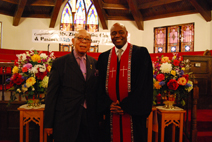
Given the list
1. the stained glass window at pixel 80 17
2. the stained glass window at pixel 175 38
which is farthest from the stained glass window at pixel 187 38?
the stained glass window at pixel 80 17

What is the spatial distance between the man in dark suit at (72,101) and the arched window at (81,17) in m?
7.22

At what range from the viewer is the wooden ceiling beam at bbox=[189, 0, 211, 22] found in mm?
6441

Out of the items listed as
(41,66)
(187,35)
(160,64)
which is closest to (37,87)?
(41,66)

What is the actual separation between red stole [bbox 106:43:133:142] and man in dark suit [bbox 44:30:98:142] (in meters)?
0.18

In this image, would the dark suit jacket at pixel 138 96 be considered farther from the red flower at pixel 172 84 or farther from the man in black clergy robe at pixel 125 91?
the red flower at pixel 172 84

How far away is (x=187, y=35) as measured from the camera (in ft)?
24.4

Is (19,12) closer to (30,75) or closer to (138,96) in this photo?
(30,75)

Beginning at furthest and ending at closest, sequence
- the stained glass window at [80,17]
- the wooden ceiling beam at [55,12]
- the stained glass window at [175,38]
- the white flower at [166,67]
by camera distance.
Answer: the stained glass window at [80,17] → the wooden ceiling beam at [55,12] → the stained glass window at [175,38] → the white flower at [166,67]

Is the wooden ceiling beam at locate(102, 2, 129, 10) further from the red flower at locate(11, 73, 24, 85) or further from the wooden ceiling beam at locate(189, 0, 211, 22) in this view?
the red flower at locate(11, 73, 24, 85)

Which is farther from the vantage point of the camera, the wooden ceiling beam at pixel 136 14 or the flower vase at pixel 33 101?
the wooden ceiling beam at pixel 136 14

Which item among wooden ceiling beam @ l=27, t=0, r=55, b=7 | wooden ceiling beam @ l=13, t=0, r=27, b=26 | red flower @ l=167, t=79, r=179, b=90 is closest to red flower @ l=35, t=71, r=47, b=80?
red flower @ l=167, t=79, r=179, b=90

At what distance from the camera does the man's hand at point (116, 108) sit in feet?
5.32

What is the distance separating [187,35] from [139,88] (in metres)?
6.87

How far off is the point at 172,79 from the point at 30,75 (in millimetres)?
1922
